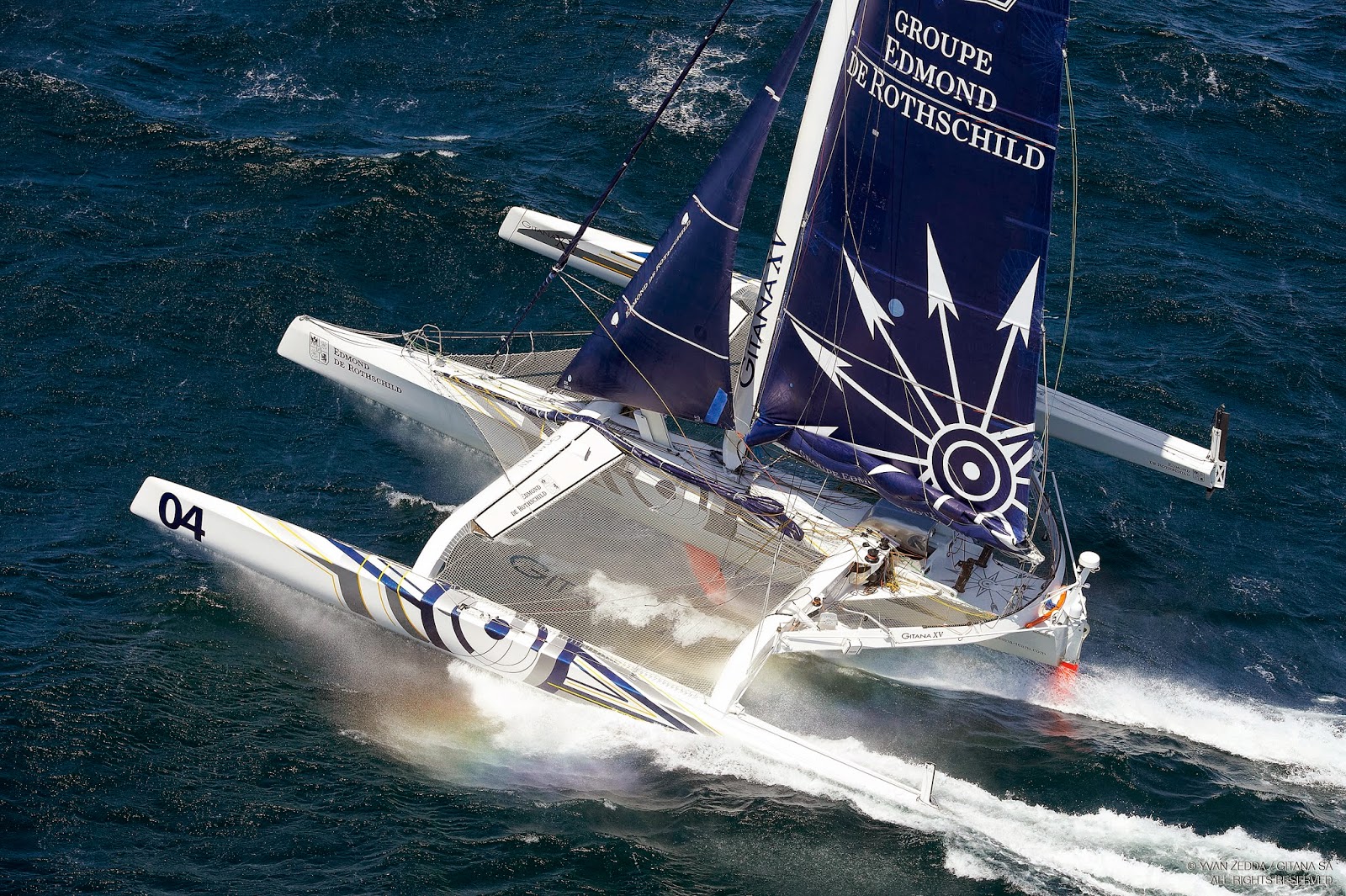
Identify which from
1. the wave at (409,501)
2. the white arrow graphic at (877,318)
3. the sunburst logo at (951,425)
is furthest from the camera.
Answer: the wave at (409,501)

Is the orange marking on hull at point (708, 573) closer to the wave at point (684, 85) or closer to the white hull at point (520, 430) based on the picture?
the white hull at point (520, 430)

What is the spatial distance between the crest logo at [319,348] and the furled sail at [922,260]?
259 inches

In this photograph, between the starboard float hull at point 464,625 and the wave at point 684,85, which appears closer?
the starboard float hull at point 464,625

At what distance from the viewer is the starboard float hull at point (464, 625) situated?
15.5 metres

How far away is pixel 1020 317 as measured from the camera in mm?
15438

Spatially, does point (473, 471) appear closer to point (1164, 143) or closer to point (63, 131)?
point (63, 131)

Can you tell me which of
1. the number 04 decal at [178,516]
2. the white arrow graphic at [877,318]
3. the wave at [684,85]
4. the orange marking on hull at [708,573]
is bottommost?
the number 04 decal at [178,516]

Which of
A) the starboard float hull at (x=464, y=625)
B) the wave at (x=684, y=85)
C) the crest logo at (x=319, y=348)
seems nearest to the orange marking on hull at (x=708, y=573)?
the starboard float hull at (x=464, y=625)

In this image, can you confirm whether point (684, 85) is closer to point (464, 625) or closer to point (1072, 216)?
point (1072, 216)

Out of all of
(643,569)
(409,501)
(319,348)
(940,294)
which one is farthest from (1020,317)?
(319,348)

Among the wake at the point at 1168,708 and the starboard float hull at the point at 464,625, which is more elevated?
the wake at the point at 1168,708

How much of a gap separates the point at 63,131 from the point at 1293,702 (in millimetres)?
22623

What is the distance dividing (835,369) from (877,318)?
0.93 m

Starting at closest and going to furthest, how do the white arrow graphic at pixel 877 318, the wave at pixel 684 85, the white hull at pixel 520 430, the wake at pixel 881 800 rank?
the wake at pixel 881 800
the white arrow graphic at pixel 877 318
the white hull at pixel 520 430
the wave at pixel 684 85
